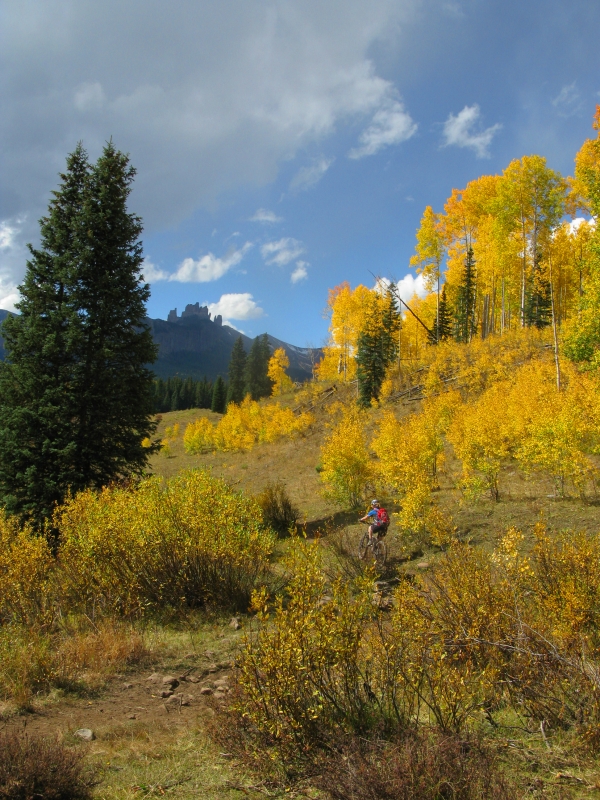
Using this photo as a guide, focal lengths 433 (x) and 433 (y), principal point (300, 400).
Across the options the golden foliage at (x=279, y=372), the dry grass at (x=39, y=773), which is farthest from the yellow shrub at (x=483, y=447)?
the golden foliage at (x=279, y=372)

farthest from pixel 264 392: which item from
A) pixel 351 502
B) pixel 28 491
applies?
pixel 28 491

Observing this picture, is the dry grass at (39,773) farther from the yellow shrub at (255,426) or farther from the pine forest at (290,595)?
the yellow shrub at (255,426)

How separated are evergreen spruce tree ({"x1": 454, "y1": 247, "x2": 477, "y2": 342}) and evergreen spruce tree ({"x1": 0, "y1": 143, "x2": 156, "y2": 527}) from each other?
88.9 ft

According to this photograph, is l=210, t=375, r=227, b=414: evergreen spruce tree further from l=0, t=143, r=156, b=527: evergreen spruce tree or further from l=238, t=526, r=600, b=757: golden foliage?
l=238, t=526, r=600, b=757: golden foliage

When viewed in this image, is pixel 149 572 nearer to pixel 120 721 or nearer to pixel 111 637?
pixel 111 637

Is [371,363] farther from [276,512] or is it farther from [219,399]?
[219,399]

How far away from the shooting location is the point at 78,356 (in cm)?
1196

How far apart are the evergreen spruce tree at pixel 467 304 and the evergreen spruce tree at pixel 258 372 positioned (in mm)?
29483

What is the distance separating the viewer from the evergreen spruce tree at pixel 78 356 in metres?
10.9

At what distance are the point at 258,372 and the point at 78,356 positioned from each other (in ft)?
167

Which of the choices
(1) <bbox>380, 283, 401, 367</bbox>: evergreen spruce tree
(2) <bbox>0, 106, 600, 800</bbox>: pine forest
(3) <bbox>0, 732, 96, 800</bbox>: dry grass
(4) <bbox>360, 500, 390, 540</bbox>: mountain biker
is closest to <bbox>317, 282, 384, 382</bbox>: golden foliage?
(1) <bbox>380, 283, 401, 367</bbox>: evergreen spruce tree

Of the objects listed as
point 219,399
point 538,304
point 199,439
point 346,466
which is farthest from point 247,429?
point 219,399

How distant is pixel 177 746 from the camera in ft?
12.2

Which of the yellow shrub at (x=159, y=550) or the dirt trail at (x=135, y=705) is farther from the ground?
the yellow shrub at (x=159, y=550)
